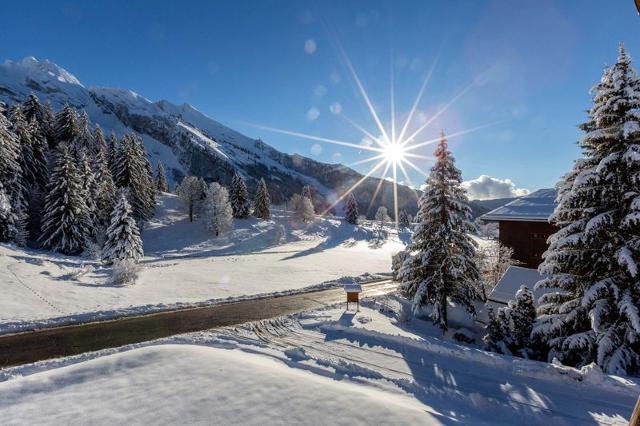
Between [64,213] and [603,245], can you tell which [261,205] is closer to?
[64,213]

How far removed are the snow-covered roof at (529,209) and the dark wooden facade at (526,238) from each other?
0.63m

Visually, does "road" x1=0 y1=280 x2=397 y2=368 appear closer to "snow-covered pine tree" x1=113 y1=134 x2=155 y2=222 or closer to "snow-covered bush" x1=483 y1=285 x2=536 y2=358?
"snow-covered bush" x1=483 y1=285 x2=536 y2=358

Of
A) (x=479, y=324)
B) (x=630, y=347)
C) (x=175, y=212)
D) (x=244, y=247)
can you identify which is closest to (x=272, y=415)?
(x=630, y=347)

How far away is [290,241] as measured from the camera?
64062 millimetres

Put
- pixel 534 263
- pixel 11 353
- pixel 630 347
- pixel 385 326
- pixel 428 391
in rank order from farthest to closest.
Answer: pixel 534 263 < pixel 385 326 < pixel 11 353 < pixel 630 347 < pixel 428 391

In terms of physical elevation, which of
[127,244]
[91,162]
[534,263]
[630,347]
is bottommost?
[127,244]

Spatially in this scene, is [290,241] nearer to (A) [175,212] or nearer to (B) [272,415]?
(A) [175,212]

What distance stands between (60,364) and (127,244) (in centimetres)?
2473

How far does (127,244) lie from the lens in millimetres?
33625

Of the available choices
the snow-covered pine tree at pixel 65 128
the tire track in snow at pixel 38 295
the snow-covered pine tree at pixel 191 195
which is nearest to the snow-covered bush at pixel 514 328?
the tire track in snow at pixel 38 295

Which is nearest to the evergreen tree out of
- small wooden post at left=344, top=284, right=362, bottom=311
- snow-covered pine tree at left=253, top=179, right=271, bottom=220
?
snow-covered pine tree at left=253, top=179, right=271, bottom=220

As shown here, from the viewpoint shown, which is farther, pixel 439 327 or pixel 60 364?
pixel 439 327

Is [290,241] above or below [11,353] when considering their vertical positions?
above

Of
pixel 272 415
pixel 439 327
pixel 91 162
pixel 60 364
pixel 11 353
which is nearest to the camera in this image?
pixel 272 415
